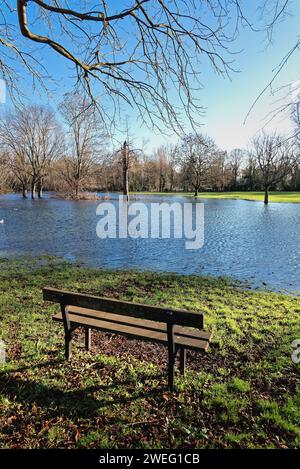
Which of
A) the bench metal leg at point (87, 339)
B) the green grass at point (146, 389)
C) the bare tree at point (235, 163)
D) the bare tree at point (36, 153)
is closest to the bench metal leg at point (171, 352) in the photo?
the green grass at point (146, 389)

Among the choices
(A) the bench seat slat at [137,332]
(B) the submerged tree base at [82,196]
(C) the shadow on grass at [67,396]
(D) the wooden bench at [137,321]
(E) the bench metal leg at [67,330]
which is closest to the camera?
(C) the shadow on grass at [67,396]

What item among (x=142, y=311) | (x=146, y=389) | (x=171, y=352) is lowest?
(x=146, y=389)

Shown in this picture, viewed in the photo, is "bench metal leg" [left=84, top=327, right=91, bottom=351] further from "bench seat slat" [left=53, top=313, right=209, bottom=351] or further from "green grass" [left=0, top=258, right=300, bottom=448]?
"bench seat slat" [left=53, top=313, right=209, bottom=351]

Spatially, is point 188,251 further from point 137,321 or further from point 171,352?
point 171,352

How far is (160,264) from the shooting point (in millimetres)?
9047

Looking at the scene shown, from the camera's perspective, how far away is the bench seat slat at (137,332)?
117 inches

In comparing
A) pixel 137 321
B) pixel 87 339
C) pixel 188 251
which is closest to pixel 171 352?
pixel 137 321

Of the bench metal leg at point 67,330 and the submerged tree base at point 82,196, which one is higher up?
the submerged tree base at point 82,196

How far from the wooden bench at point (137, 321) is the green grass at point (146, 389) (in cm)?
33

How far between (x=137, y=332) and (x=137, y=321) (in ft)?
0.60

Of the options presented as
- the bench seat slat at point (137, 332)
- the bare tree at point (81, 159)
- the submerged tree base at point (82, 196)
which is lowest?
the bench seat slat at point (137, 332)

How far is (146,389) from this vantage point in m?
2.93

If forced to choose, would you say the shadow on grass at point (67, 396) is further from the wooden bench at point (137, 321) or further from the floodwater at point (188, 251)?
the floodwater at point (188, 251)
